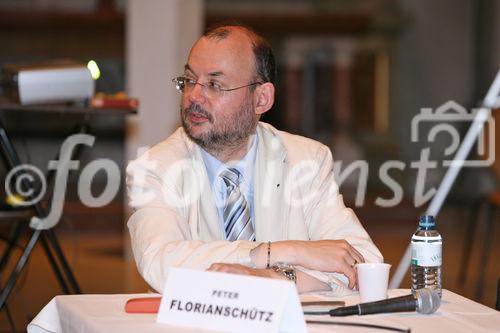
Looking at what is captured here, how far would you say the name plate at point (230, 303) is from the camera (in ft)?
5.49

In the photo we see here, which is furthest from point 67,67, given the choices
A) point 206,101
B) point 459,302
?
point 459,302

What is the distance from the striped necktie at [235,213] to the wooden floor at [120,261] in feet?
6.33

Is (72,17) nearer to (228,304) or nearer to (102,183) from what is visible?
(102,183)

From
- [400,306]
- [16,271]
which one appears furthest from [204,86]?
[16,271]

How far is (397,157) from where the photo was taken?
9945mm

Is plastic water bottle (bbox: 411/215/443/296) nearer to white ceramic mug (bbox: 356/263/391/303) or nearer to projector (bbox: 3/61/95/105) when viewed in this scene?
white ceramic mug (bbox: 356/263/391/303)

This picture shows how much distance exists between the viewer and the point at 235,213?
2586 mm

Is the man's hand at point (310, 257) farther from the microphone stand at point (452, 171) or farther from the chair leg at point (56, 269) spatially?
the chair leg at point (56, 269)

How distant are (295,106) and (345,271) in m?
7.98

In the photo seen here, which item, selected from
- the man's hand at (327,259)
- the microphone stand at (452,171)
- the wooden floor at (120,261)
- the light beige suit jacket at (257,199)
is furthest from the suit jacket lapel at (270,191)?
the wooden floor at (120,261)

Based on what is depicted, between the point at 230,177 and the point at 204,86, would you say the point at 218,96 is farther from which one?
the point at 230,177

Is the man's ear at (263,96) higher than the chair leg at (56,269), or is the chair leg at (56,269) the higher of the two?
the man's ear at (263,96)

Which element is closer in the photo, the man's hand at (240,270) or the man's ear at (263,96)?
the man's hand at (240,270)

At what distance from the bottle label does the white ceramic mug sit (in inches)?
3.8
